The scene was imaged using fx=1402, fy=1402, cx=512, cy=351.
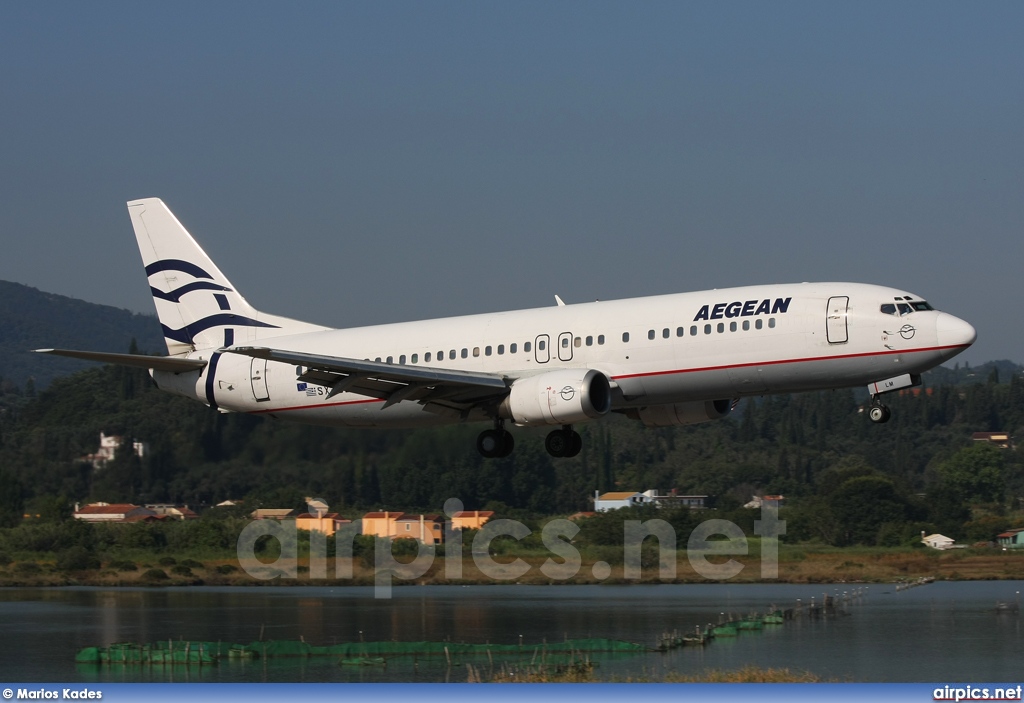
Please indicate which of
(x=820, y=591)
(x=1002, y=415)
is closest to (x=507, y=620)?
(x=820, y=591)

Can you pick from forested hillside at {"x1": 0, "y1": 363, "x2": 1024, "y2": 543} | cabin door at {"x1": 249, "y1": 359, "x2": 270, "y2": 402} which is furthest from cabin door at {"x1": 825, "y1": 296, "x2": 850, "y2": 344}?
cabin door at {"x1": 249, "y1": 359, "x2": 270, "y2": 402}

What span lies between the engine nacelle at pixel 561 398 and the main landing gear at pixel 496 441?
2861 mm

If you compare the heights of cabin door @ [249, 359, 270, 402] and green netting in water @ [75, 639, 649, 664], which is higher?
cabin door @ [249, 359, 270, 402]

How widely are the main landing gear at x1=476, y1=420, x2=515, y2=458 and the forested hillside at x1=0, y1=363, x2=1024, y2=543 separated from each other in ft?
22.3

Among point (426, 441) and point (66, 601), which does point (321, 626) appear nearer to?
point (66, 601)

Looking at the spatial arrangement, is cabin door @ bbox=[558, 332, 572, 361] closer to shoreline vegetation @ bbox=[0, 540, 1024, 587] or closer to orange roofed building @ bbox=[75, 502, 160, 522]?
orange roofed building @ bbox=[75, 502, 160, 522]

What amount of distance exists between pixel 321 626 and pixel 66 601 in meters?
20.1

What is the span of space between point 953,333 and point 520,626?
70.3m

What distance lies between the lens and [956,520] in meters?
122

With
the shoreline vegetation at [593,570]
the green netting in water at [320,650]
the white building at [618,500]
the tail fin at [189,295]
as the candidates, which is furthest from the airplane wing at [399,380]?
the white building at [618,500]

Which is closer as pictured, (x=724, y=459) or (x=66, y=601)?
(x=66, y=601)

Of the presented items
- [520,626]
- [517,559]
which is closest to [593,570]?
[517,559]

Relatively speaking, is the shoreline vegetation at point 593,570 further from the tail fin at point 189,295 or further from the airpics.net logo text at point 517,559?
the tail fin at point 189,295

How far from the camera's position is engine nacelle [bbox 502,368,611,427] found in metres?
39.8
